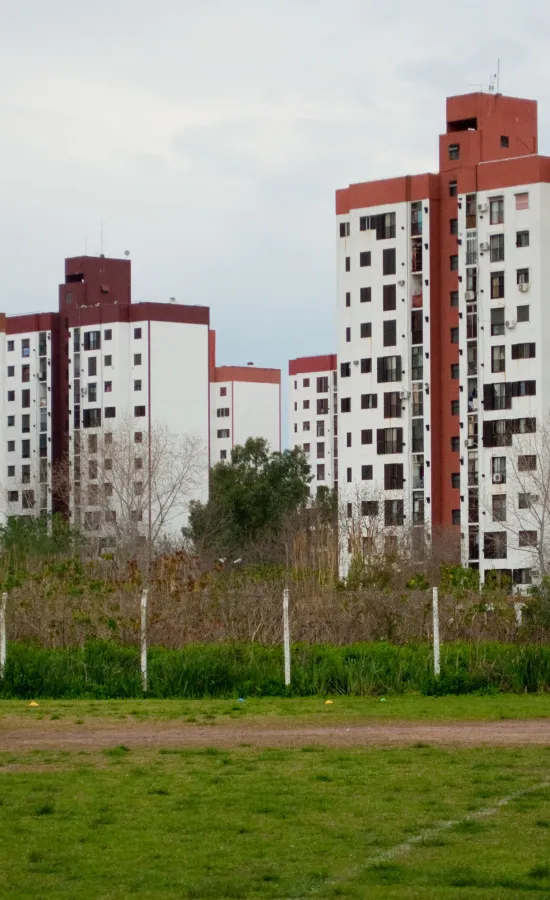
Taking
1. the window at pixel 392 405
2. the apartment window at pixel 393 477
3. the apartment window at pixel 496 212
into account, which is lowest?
the apartment window at pixel 393 477

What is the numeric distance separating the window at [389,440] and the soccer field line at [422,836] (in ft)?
260

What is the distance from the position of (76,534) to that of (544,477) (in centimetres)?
2466

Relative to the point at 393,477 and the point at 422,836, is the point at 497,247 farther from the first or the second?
the point at 422,836

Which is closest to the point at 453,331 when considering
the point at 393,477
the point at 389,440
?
the point at 389,440

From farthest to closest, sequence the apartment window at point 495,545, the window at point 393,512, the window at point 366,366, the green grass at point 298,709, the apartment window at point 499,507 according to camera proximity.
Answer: the window at point 366,366 → the window at point 393,512 → the apartment window at point 495,545 → the apartment window at point 499,507 → the green grass at point 298,709

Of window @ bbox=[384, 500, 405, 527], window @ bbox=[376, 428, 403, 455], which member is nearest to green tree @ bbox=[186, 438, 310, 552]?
window @ bbox=[376, 428, 403, 455]

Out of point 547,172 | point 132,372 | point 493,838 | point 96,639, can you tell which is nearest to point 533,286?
point 547,172

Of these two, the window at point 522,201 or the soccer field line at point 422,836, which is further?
the window at point 522,201

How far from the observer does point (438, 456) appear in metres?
92.8

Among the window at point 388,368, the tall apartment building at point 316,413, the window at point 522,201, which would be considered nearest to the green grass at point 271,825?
the window at point 522,201

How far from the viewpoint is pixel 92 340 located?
408 ft

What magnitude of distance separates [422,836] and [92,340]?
114736mm

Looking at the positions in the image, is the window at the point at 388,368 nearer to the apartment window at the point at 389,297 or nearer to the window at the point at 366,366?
the window at the point at 366,366

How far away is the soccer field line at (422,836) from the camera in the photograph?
31.3ft
